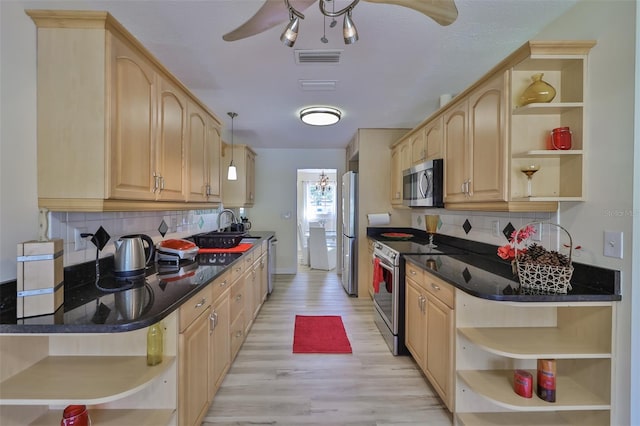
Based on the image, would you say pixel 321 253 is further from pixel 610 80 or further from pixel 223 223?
pixel 610 80

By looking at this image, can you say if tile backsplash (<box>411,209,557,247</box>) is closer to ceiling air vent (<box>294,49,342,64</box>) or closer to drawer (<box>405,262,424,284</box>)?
drawer (<box>405,262,424,284</box>)

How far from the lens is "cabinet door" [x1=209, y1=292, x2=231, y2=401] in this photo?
1.82 m

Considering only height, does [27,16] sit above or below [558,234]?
above

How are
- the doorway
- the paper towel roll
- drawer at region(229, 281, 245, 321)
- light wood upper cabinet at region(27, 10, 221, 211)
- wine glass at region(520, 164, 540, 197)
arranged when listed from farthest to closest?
1. the doorway
2. the paper towel roll
3. drawer at region(229, 281, 245, 321)
4. wine glass at region(520, 164, 540, 197)
5. light wood upper cabinet at region(27, 10, 221, 211)

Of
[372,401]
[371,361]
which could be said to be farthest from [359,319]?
[372,401]

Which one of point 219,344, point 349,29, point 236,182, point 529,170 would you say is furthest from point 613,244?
point 236,182

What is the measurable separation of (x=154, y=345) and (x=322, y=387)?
1.30 meters

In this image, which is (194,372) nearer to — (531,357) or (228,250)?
(228,250)

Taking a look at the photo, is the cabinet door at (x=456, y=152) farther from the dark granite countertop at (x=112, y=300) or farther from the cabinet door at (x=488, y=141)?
the dark granite countertop at (x=112, y=300)

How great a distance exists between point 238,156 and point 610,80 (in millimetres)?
4068

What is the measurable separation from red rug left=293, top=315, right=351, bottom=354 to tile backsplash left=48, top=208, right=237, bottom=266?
1551 millimetres

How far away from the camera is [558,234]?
1.73 meters

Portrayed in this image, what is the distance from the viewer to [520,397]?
57.7 inches

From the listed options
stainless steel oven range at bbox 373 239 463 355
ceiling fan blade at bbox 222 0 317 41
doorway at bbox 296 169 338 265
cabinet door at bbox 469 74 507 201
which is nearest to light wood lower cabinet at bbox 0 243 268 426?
ceiling fan blade at bbox 222 0 317 41
